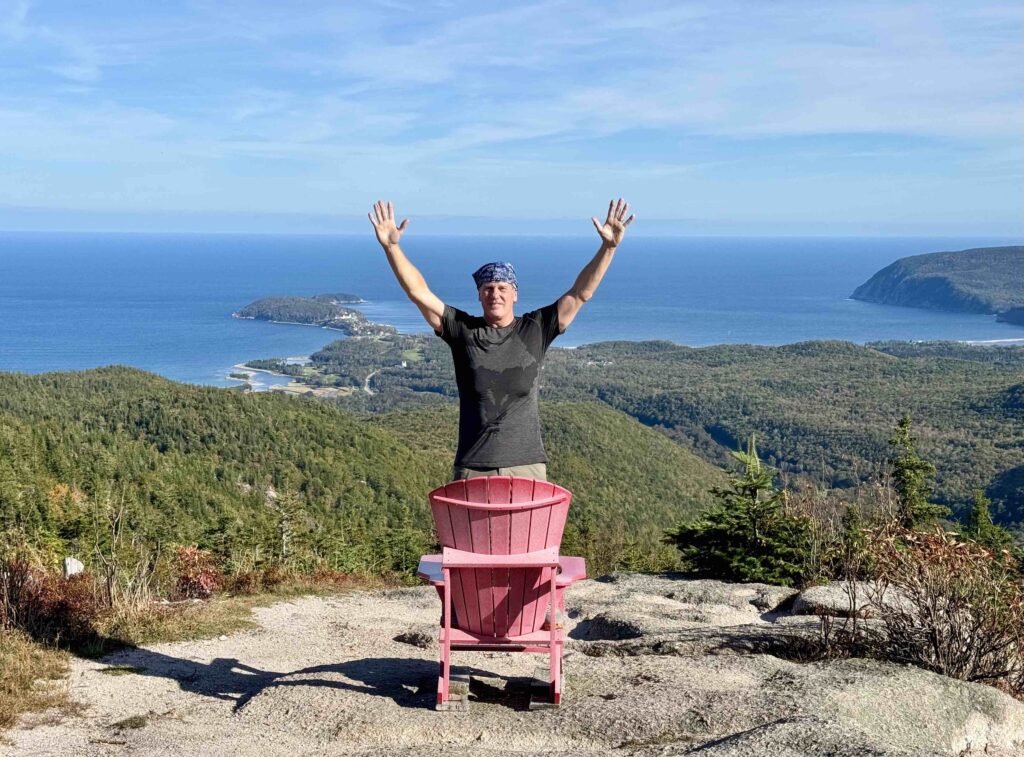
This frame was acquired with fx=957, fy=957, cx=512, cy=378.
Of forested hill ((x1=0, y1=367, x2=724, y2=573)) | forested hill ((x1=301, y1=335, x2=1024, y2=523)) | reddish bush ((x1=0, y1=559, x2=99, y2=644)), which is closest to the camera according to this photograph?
reddish bush ((x1=0, y1=559, x2=99, y2=644))

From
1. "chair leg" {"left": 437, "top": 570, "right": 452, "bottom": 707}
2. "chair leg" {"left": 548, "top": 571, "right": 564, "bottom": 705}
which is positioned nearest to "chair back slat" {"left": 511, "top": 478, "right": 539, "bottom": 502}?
"chair leg" {"left": 548, "top": 571, "right": 564, "bottom": 705}

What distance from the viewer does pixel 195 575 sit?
8.66 metres

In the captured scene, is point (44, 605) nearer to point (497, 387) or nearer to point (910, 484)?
point (497, 387)

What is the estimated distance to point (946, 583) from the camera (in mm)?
5051

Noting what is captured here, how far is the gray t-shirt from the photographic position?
469 cm

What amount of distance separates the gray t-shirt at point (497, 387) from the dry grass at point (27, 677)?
2587 millimetres

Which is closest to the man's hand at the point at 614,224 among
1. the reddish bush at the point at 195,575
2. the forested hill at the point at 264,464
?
the reddish bush at the point at 195,575

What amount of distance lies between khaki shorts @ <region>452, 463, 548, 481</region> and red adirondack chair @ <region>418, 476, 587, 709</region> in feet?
0.83

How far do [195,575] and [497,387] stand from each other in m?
5.16

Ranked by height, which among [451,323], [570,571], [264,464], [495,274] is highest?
[495,274]

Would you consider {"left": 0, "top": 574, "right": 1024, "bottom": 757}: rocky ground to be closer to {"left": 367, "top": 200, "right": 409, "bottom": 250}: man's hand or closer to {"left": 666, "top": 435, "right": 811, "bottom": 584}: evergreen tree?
{"left": 367, "top": 200, "right": 409, "bottom": 250}: man's hand

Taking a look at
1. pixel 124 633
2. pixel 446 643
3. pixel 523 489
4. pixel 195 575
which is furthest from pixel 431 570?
pixel 195 575

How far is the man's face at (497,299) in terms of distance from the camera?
15.5ft

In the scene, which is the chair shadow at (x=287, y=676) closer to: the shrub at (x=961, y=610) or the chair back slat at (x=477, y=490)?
the chair back slat at (x=477, y=490)
